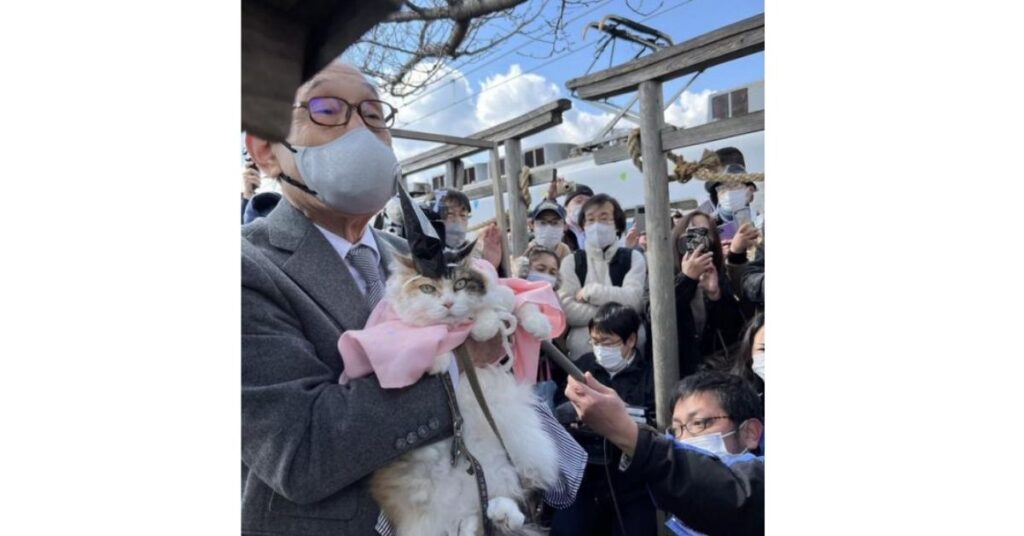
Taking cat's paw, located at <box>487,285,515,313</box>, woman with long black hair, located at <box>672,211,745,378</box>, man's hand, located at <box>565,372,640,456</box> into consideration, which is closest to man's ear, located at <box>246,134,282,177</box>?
cat's paw, located at <box>487,285,515,313</box>

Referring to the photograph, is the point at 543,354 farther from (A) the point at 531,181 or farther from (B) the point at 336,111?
(B) the point at 336,111

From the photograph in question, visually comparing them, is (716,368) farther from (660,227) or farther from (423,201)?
(423,201)

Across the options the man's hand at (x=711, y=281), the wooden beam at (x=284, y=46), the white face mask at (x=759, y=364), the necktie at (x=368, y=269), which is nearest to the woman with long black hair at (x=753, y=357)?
the white face mask at (x=759, y=364)

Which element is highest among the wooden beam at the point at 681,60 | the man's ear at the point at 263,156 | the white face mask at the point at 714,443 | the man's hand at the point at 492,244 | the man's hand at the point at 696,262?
the wooden beam at the point at 681,60

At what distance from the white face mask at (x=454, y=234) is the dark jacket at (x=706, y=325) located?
1.51 feet

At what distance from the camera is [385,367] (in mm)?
970

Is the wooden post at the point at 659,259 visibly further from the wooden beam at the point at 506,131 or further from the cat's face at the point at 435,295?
the cat's face at the point at 435,295

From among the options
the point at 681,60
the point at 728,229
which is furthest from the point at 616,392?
the point at 681,60

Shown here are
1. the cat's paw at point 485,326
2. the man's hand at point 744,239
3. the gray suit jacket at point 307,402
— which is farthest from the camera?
the man's hand at point 744,239

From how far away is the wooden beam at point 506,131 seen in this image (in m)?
1.26

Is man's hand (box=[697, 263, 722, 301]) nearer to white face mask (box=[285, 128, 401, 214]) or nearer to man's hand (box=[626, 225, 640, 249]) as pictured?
man's hand (box=[626, 225, 640, 249])

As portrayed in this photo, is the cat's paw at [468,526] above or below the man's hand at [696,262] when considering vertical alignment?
below

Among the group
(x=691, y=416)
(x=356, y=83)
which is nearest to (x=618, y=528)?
(x=691, y=416)

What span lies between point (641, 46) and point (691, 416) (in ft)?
2.41
